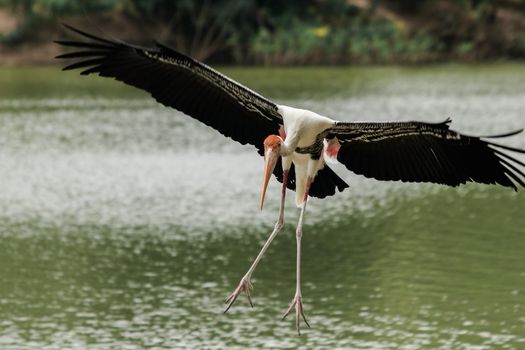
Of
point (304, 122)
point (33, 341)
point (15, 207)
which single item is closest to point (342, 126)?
point (304, 122)

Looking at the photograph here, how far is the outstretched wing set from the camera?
27.1ft

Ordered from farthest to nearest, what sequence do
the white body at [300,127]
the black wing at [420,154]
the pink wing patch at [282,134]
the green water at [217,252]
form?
the green water at [217,252] < the pink wing patch at [282,134] < the black wing at [420,154] < the white body at [300,127]

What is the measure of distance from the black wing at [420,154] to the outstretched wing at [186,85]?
0.58 meters

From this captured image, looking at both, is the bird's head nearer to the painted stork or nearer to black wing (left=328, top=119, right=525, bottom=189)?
the painted stork

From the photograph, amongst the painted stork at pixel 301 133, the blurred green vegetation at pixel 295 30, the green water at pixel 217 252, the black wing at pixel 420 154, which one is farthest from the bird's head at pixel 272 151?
the blurred green vegetation at pixel 295 30

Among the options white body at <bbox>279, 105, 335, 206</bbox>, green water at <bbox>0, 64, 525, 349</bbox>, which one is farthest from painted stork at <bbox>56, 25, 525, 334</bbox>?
green water at <bbox>0, 64, 525, 349</bbox>

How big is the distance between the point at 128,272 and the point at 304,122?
12766mm

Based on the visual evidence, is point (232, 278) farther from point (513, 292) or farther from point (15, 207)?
point (15, 207)

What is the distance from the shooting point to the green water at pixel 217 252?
16250 mm

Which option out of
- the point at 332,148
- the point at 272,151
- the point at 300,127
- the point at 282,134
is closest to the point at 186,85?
the point at 282,134

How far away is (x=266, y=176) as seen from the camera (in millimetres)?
6844

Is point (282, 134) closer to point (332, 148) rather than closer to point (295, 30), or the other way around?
point (332, 148)

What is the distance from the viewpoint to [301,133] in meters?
7.55

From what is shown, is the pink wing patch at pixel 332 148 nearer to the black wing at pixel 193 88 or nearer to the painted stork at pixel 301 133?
the painted stork at pixel 301 133
